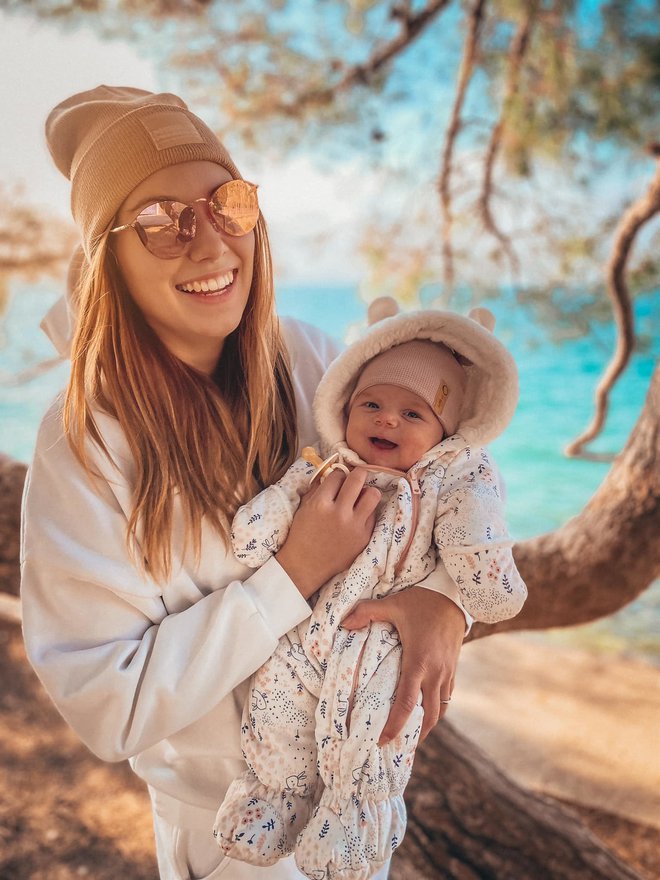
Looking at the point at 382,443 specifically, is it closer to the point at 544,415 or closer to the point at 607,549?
the point at 607,549

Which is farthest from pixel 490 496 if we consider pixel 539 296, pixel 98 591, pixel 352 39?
pixel 352 39

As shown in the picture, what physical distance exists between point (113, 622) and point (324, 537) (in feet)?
1.16

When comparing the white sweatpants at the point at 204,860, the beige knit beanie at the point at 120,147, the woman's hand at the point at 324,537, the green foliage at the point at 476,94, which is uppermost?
the green foliage at the point at 476,94

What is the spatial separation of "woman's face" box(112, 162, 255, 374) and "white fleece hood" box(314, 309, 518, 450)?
0.74ft

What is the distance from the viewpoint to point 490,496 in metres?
1.33

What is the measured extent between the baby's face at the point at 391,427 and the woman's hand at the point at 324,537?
12 cm

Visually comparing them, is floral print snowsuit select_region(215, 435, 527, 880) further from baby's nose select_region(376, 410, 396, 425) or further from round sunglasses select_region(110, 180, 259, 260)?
round sunglasses select_region(110, 180, 259, 260)

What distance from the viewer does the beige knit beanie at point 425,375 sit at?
1438 mm

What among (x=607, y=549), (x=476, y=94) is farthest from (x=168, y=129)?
(x=476, y=94)

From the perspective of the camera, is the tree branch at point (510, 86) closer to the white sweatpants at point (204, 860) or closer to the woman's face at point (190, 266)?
the woman's face at point (190, 266)

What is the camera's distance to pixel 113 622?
48.6 inches

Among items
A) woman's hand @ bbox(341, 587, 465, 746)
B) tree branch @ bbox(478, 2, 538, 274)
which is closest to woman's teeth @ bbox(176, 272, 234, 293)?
woman's hand @ bbox(341, 587, 465, 746)

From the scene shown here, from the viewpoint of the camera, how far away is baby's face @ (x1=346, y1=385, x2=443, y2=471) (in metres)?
1.42

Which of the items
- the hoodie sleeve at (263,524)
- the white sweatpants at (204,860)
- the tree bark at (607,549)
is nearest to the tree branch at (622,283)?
the tree bark at (607,549)
